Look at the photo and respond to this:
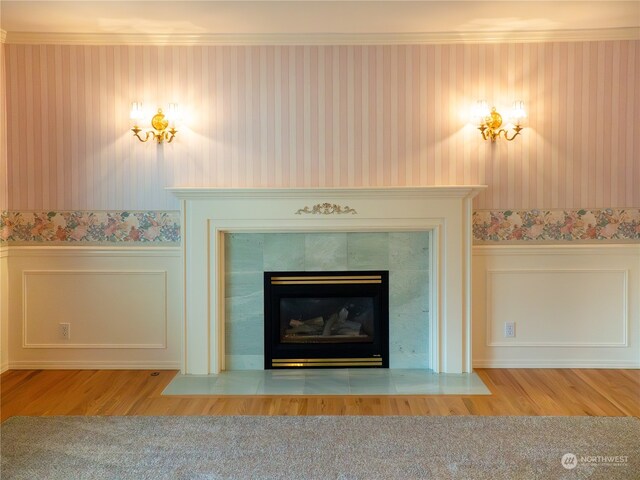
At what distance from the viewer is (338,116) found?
4.00 meters

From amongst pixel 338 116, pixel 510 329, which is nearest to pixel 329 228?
pixel 338 116

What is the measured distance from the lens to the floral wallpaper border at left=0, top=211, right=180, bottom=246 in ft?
13.3

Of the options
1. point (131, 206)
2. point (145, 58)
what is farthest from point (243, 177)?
point (145, 58)

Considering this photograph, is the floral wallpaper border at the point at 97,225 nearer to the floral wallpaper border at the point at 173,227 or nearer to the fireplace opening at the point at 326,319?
the floral wallpaper border at the point at 173,227

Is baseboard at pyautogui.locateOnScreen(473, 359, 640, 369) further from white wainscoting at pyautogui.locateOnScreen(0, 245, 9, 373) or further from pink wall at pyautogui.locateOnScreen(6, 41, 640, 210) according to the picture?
white wainscoting at pyautogui.locateOnScreen(0, 245, 9, 373)

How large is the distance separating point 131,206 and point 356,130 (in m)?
1.79

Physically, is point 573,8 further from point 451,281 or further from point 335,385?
point 335,385

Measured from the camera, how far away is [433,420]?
3094 millimetres

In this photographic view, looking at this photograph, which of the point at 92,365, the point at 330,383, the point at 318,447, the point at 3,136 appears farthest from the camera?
the point at 92,365

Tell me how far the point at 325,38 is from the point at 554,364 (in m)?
2.99

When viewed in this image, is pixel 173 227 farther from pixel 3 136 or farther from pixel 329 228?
pixel 3 136

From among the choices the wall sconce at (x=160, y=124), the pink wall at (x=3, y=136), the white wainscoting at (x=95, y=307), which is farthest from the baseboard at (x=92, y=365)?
the wall sconce at (x=160, y=124)

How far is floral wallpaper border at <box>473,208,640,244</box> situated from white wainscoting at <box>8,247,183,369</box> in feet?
7.71

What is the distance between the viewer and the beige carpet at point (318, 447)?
2.52 meters
